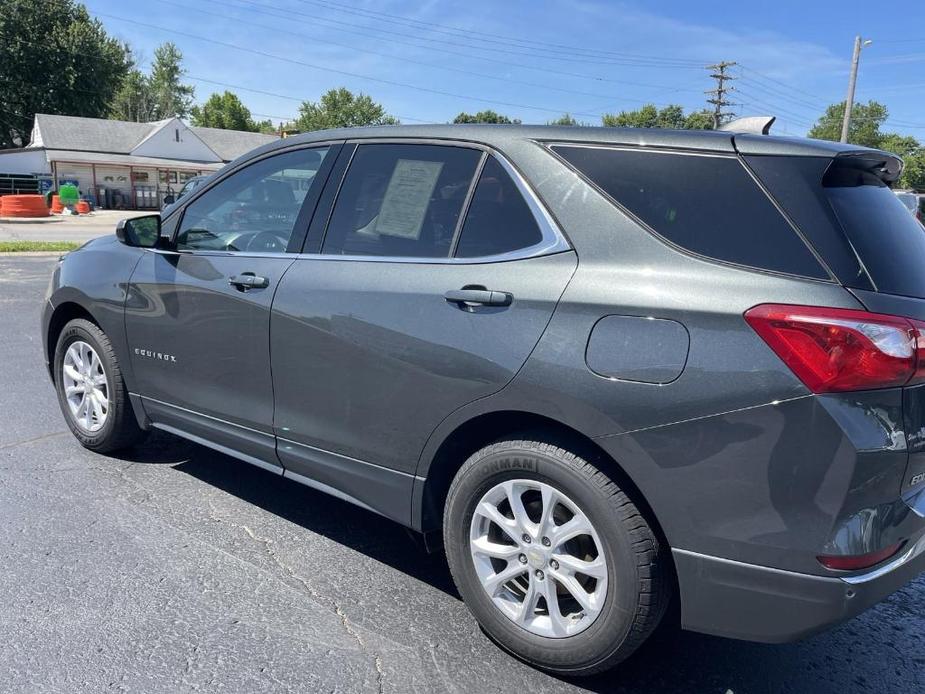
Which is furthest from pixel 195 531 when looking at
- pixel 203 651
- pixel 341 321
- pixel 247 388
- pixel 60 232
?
pixel 60 232

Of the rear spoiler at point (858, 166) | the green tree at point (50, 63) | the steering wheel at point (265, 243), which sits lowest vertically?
the steering wheel at point (265, 243)

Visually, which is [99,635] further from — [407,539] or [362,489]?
[407,539]

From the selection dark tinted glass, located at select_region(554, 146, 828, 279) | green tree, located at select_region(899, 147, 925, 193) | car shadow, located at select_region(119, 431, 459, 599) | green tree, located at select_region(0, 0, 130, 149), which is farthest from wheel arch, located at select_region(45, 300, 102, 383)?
green tree, located at select_region(899, 147, 925, 193)

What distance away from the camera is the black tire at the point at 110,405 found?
13.3 ft

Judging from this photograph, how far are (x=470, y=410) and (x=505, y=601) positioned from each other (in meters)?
0.68

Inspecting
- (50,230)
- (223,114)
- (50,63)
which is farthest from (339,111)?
(50,230)

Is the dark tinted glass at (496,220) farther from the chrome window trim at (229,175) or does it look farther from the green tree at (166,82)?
the green tree at (166,82)

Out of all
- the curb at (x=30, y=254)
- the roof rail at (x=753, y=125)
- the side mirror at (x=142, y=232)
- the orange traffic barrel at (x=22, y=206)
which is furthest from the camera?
the orange traffic barrel at (x=22, y=206)

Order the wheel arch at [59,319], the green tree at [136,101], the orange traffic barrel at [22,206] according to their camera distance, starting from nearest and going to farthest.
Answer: the wheel arch at [59,319]
the orange traffic barrel at [22,206]
the green tree at [136,101]

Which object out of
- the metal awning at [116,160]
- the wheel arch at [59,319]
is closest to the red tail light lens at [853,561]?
the wheel arch at [59,319]

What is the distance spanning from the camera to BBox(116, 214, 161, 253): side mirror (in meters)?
3.82

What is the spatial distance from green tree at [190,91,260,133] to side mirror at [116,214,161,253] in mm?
97217

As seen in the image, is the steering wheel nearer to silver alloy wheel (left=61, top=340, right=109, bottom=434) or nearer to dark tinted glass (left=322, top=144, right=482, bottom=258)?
dark tinted glass (left=322, top=144, right=482, bottom=258)

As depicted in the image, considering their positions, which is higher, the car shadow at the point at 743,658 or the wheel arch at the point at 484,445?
the wheel arch at the point at 484,445
